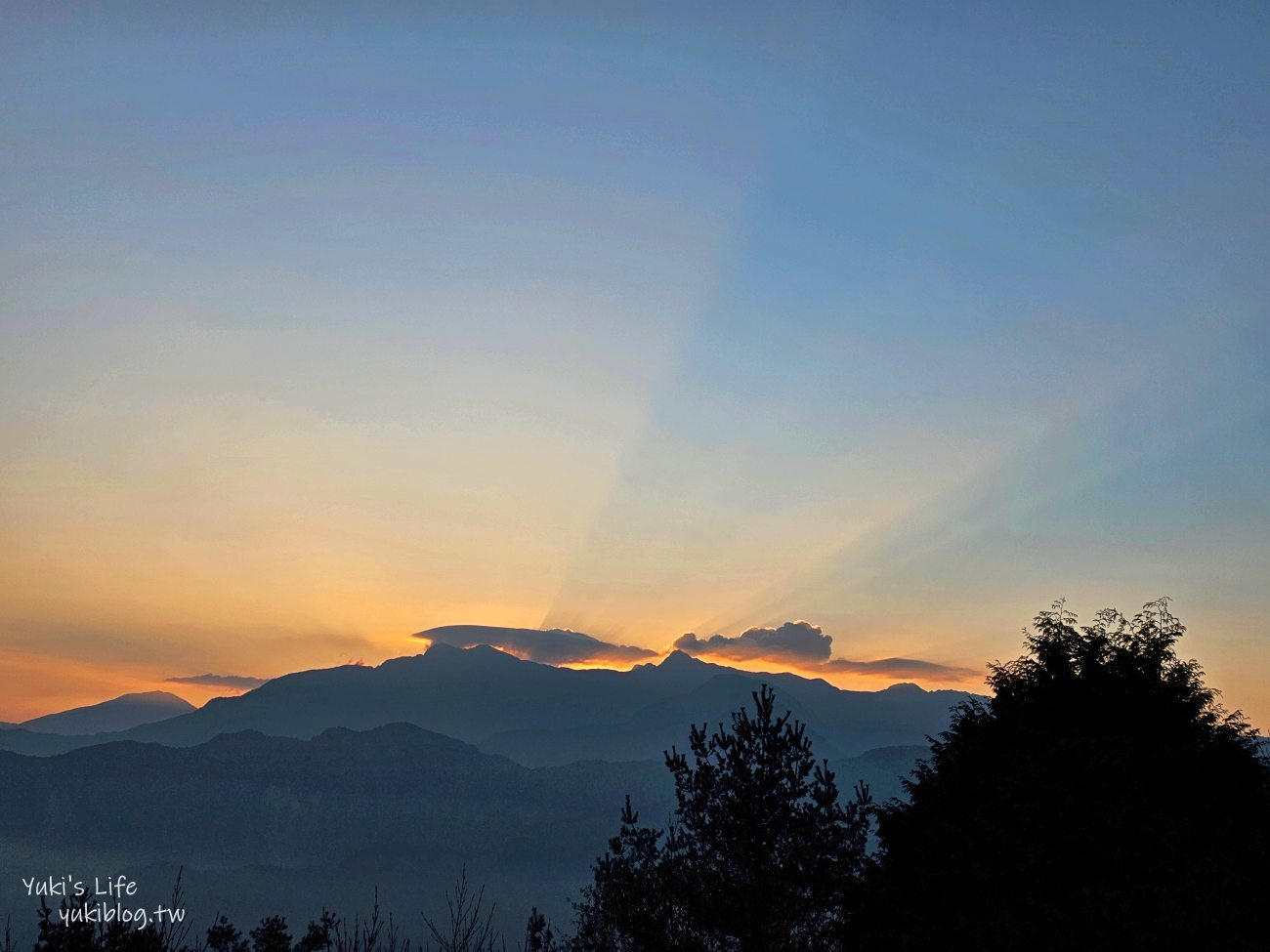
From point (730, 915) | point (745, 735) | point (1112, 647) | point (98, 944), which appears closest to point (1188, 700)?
point (1112, 647)

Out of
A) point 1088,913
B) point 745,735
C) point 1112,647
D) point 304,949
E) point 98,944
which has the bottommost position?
point 304,949

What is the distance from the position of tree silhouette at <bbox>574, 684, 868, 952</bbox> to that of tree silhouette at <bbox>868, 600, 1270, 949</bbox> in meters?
4.61

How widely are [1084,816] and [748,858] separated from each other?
13.8 meters

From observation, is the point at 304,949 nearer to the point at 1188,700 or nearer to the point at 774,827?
the point at 774,827

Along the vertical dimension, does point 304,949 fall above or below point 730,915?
below

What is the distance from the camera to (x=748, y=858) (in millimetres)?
33938

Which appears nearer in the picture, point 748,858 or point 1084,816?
point 748,858

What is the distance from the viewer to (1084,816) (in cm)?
3856

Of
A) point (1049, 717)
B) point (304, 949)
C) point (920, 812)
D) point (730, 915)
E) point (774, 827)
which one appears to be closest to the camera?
point (730, 915)

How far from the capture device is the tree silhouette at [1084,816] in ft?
112

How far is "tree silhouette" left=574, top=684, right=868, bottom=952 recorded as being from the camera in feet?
105

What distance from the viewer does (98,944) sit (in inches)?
A: 667

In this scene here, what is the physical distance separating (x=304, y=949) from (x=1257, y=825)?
3969cm

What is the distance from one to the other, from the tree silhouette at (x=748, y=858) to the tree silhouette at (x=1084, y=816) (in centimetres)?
461
